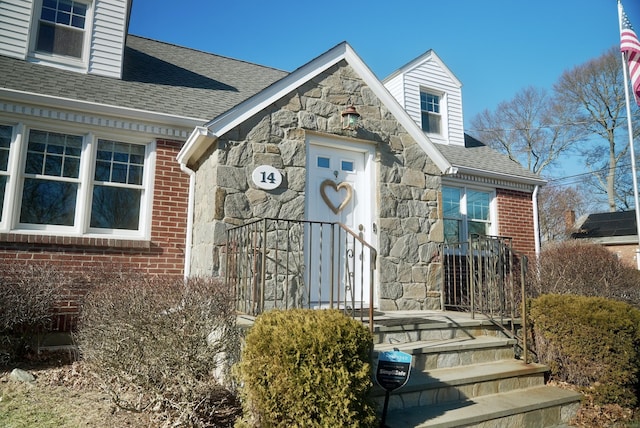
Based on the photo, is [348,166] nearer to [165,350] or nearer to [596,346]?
[596,346]

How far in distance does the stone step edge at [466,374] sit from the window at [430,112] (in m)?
6.66

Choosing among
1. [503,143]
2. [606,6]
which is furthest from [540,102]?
[606,6]

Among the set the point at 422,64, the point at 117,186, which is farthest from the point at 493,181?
the point at 117,186

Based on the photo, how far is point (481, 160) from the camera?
379 inches

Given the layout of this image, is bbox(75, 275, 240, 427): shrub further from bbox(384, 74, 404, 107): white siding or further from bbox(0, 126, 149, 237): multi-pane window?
bbox(384, 74, 404, 107): white siding

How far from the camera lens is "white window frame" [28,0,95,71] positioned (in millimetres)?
6480

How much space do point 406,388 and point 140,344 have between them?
216 centimetres

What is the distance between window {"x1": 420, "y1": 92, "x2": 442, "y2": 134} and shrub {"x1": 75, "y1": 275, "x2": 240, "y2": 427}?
7844mm

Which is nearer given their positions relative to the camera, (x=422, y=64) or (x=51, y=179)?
(x=51, y=179)

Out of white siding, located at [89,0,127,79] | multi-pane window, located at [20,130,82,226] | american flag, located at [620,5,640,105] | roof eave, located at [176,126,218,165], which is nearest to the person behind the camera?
roof eave, located at [176,126,218,165]

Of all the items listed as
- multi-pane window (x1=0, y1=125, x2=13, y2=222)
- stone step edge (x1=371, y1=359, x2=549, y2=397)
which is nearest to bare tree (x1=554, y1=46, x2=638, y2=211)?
stone step edge (x1=371, y1=359, x2=549, y2=397)

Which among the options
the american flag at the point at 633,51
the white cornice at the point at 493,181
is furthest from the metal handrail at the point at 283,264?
the american flag at the point at 633,51

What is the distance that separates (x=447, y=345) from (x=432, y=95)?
7.47 meters

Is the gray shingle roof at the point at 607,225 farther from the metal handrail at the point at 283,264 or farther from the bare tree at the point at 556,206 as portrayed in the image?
the metal handrail at the point at 283,264
